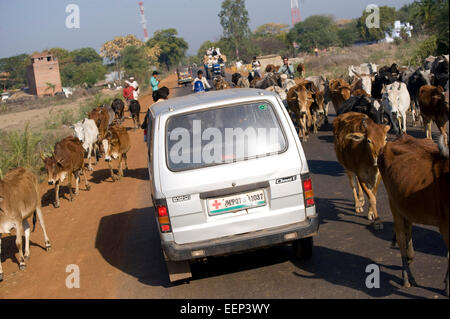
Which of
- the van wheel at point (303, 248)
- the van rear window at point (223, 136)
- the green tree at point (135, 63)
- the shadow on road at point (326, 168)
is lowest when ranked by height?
the shadow on road at point (326, 168)

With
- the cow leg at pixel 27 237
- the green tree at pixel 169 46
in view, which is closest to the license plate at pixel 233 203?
the cow leg at pixel 27 237

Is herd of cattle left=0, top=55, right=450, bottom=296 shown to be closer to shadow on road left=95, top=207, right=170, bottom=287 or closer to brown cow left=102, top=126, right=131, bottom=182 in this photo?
brown cow left=102, top=126, right=131, bottom=182

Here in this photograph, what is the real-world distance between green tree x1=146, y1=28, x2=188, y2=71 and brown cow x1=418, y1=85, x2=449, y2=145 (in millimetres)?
116878

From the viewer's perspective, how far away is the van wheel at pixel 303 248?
6884 millimetres

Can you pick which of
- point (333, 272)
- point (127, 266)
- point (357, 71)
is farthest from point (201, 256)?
point (357, 71)

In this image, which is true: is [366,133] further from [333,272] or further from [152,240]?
[152,240]

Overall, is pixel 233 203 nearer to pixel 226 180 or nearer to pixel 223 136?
pixel 226 180

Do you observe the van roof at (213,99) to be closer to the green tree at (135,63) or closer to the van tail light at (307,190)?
the van tail light at (307,190)

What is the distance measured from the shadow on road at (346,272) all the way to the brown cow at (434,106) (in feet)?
22.6

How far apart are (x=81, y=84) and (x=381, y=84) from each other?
257 feet

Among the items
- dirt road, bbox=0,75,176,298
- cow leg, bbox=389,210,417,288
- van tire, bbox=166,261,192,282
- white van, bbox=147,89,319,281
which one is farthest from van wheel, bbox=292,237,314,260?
dirt road, bbox=0,75,176,298

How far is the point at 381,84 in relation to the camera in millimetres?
18156

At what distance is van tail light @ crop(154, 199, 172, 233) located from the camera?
20.3 feet

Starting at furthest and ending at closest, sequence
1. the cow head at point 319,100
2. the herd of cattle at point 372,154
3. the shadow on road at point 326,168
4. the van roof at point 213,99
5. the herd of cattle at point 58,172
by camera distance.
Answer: the cow head at point 319,100
the shadow on road at point 326,168
the herd of cattle at point 58,172
the van roof at point 213,99
the herd of cattle at point 372,154
